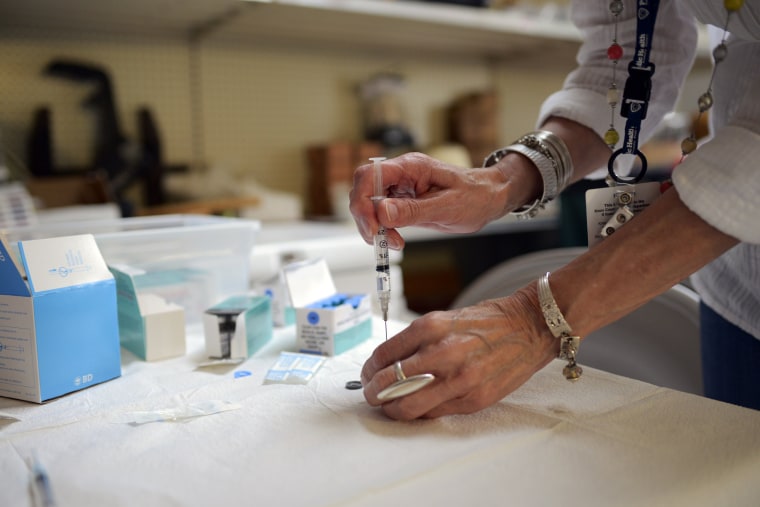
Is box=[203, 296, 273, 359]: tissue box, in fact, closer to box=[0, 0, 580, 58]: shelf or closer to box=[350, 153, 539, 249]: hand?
box=[350, 153, 539, 249]: hand

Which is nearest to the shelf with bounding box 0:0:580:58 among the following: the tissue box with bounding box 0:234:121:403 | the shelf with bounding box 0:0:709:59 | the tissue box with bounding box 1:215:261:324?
the shelf with bounding box 0:0:709:59

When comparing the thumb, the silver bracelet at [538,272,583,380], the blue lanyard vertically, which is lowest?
the silver bracelet at [538,272,583,380]

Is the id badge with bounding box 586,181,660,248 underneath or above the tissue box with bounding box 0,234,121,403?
above

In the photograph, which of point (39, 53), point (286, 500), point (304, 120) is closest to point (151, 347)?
point (286, 500)

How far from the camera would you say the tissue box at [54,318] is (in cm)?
59

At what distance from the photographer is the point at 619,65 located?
0.79 meters

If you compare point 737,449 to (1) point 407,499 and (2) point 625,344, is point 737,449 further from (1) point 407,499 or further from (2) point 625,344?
(2) point 625,344

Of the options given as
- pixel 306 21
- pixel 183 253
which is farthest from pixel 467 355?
pixel 306 21

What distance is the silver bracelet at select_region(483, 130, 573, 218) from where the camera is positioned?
75 cm

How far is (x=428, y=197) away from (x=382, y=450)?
0.32 metres

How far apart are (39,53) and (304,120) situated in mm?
802

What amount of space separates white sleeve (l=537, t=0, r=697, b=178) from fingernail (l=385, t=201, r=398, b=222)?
31 centimetres

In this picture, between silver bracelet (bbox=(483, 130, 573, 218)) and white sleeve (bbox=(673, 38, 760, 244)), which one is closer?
white sleeve (bbox=(673, 38, 760, 244))

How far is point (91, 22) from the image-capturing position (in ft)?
5.23
